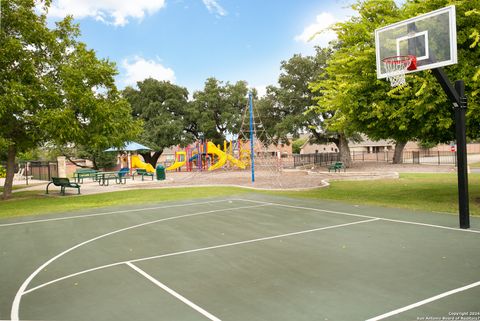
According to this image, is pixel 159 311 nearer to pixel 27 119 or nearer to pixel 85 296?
pixel 85 296

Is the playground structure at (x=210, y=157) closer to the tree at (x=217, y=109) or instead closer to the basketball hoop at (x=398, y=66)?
the tree at (x=217, y=109)

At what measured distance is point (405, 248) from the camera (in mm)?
7613

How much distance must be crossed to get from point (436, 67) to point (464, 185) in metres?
2.95

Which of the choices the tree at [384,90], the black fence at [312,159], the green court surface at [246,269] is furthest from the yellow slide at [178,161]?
the green court surface at [246,269]

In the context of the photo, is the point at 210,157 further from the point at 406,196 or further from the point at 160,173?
the point at 406,196

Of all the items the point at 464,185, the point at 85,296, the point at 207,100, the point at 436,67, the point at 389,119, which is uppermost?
the point at 207,100

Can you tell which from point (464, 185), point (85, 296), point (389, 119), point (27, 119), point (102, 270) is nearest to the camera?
point (85, 296)

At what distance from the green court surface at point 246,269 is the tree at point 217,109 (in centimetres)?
3609

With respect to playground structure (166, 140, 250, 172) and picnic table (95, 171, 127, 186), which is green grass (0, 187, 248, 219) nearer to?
picnic table (95, 171, 127, 186)

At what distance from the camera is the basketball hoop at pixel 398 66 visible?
9.94 meters

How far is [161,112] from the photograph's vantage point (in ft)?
152

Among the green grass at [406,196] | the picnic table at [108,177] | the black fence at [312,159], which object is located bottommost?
the green grass at [406,196]

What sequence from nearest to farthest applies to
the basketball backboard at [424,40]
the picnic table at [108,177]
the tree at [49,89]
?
1. the basketball backboard at [424,40]
2. the tree at [49,89]
3. the picnic table at [108,177]

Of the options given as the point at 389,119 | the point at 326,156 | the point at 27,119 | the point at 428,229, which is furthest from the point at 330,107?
the point at 326,156
